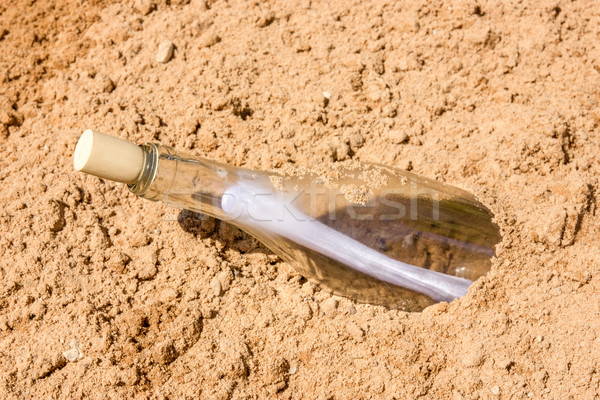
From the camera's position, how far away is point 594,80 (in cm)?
170

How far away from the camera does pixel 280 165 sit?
1523 mm

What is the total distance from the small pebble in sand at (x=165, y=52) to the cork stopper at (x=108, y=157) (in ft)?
2.06

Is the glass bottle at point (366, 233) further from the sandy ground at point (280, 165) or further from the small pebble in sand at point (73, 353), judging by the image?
the small pebble in sand at point (73, 353)

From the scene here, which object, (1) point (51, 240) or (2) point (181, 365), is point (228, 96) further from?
(2) point (181, 365)

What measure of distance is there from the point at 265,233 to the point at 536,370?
706 mm

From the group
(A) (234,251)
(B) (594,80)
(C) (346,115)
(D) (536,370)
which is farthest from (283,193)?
(B) (594,80)

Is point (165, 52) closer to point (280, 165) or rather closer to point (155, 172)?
point (280, 165)

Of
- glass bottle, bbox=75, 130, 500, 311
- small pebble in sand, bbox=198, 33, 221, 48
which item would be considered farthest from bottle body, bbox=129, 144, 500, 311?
small pebble in sand, bbox=198, 33, 221, 48

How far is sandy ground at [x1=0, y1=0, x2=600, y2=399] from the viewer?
1.29 m

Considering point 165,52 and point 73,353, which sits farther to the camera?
point 165,52

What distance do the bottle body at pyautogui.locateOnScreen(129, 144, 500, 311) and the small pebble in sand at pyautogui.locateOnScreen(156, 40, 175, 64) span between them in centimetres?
54

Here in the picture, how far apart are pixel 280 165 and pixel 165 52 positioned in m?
0.53

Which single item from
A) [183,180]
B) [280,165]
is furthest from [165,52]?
[183,180]

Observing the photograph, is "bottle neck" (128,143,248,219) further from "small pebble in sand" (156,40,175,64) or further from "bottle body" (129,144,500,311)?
"small pebble in sand" (156,40,175,64)
